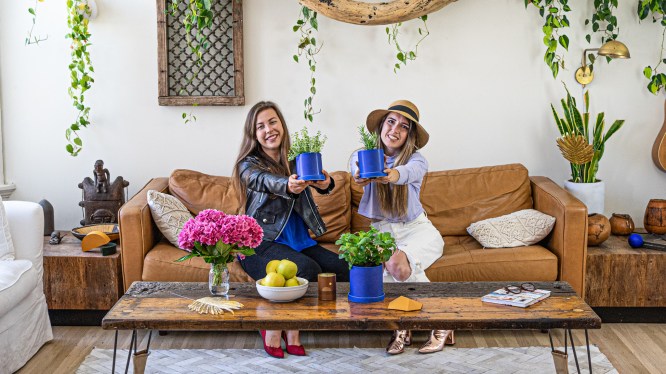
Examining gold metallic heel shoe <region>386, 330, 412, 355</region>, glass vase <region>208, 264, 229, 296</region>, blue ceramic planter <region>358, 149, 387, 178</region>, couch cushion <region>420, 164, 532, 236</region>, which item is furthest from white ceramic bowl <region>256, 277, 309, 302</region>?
couch cushion <region>420, 164, 532, 236</region>

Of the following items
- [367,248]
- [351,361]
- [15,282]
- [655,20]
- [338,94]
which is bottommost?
[351,361]

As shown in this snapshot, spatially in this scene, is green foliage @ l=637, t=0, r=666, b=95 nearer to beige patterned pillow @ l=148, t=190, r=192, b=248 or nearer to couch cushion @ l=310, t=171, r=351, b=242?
couch cushion @ l=310, t=171, r=351, b=242

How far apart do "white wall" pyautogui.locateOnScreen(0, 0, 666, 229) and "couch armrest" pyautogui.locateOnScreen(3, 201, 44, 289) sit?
105cm

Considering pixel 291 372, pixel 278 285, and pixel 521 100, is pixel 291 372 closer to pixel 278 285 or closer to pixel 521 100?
pixel 278 285

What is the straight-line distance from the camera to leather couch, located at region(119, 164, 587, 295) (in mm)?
3529

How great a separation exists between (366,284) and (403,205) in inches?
38.2

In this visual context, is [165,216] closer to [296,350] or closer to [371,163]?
[296,350]

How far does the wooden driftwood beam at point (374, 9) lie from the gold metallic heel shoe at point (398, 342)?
1.73m

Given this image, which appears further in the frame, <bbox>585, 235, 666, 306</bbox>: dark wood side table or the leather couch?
<bbox>585, 235, 666, 306</bbox>: dark wood side table

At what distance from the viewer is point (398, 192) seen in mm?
3479

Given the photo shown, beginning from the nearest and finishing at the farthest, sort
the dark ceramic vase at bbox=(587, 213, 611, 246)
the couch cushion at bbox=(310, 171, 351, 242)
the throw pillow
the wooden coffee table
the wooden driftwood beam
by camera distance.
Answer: the wooden coffee table
the throw pillow
the dark ceramic vase at bbox=(587, 213, 611, 246)
the couch cushion at bbox=(310, 171, 351, 242)
the wooden driftwood beam

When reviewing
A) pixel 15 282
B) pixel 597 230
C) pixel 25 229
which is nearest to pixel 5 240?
pixel 25 229

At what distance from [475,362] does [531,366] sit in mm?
235

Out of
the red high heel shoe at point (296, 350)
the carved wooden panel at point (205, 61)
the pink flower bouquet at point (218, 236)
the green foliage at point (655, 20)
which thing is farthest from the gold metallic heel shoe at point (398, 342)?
the green foliage at point (655, 20)
